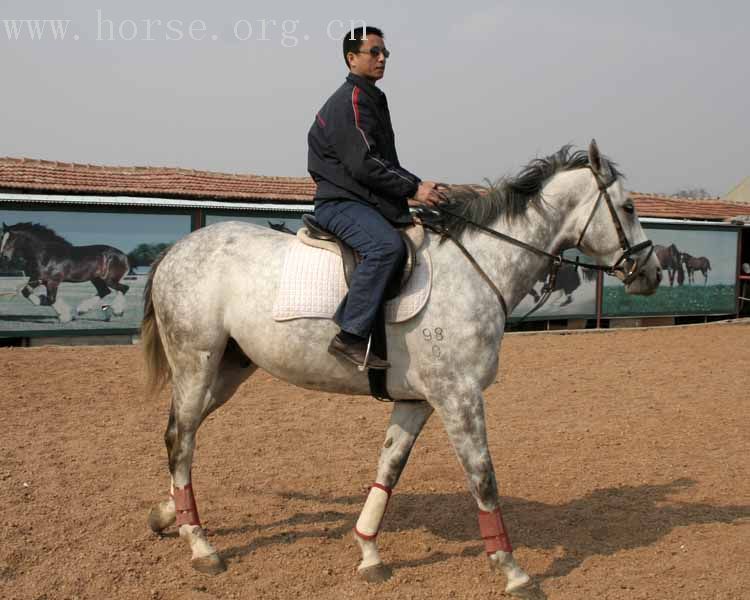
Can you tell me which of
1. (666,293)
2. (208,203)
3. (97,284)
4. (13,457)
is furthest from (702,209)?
(13,457)

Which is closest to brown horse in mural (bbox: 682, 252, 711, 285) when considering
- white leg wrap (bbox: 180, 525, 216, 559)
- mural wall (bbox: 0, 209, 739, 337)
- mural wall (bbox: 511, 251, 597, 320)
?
mural wall (bbox: 511, 251, 597, 320)

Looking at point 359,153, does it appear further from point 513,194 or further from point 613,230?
point 613,230

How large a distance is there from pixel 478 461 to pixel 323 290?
49.3 inches

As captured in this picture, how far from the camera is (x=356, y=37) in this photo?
4.14m

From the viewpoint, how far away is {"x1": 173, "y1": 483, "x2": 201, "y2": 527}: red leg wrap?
4383 millimetres

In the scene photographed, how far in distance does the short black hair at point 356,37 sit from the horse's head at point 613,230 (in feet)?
4.54

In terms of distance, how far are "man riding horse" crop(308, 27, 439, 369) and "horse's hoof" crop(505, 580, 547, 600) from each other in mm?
1347

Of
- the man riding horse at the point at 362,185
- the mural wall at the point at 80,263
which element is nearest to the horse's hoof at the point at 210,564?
the man riding horse at the point at 362,185

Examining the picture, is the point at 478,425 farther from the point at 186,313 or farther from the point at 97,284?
the point at 97,284

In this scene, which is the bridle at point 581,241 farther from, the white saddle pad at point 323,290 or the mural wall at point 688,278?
the mural wall at point 688,278

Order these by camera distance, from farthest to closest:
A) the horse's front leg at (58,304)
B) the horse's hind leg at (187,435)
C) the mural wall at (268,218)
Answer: the mural wall at (268,218) < the horse's front leg at (58,304) < the horse's hind leg at (187,435)

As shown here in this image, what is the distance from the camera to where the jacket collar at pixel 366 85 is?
410 centimetres

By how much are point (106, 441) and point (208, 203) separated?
7.46 meters

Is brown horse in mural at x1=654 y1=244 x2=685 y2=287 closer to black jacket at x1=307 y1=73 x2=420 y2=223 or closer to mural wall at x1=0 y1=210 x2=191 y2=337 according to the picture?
mural wall at x1=0 y1=210 x2=191 y2=337
